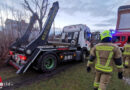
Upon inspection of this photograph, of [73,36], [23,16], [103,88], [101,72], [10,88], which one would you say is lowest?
[10,88]

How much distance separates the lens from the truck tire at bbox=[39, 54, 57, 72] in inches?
159

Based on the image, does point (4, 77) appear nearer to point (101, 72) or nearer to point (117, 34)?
point (101, 72)

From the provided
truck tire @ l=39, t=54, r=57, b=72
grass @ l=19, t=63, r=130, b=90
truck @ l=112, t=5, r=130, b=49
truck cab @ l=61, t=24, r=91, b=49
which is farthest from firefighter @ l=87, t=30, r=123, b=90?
truck @ l=112, t=5, r=130, b=49

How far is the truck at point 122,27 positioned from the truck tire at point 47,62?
272 inches

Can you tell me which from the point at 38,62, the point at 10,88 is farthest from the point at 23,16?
the point at 10,88

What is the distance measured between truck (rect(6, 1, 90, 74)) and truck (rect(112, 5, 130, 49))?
3.96 meters

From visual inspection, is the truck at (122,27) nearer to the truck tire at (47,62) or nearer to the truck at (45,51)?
the truck at (45,51)

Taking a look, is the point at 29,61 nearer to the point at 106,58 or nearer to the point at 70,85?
the point at 70,85

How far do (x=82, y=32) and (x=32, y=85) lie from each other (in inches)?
183

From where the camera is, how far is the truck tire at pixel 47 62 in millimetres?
4051

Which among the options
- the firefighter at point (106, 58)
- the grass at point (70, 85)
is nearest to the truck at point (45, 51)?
the grass at point (70, 85)

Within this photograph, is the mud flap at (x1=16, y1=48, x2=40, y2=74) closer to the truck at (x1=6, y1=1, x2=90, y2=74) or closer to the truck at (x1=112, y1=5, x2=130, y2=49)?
the truck at (x1=6, y1=1, x2=90, y2=74)

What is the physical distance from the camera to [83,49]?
6.53 meters

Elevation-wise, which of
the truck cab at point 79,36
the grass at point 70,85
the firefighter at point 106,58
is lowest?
the grass at point 70,85
